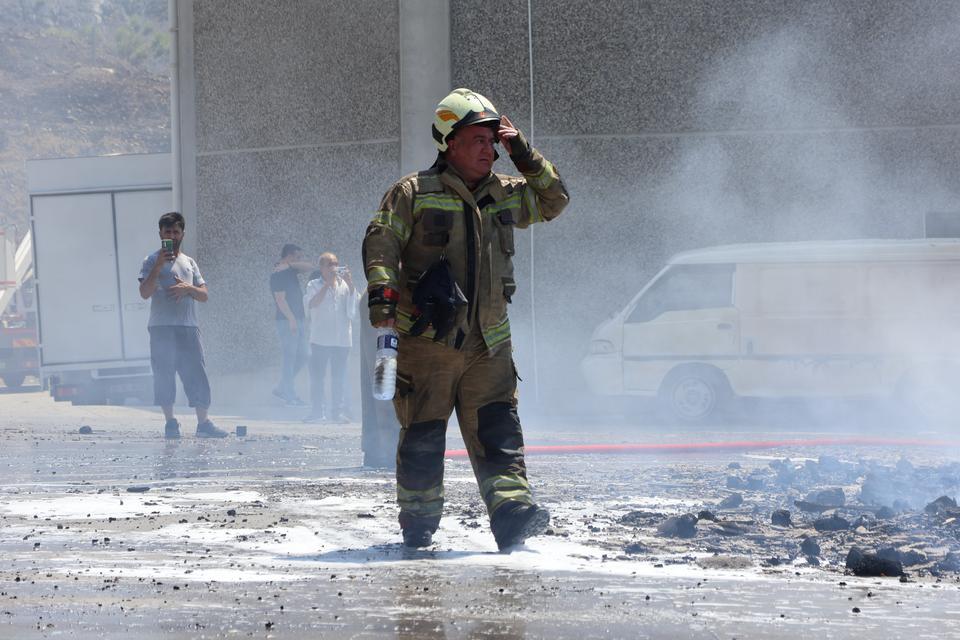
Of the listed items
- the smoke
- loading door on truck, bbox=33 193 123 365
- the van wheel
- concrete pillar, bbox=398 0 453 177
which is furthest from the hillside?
the van wheel

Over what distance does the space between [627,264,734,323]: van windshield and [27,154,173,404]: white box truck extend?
7070 mm

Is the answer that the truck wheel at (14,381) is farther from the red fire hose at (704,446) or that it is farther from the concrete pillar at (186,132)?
the red fire hose at (704,446)

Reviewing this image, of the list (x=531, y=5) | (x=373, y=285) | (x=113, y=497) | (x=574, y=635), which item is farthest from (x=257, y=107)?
(x=574, y=635)

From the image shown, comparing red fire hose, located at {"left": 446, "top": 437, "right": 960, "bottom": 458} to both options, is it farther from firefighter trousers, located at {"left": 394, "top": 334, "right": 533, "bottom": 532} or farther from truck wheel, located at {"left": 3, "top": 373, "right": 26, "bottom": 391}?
truck wheel, located at {"left": 3, "top": 373, "right": 26, "bottom": 391}

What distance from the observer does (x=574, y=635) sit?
12.6 feet

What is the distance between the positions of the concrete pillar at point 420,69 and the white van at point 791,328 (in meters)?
3.19

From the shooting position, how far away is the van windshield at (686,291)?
13.8 metres

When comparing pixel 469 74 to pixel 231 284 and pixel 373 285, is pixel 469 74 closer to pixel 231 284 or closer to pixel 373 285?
pixel 231 284

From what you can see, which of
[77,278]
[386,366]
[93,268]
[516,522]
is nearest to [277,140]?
[93,268]

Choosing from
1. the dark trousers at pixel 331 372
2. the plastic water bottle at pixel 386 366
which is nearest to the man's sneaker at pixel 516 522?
the plastic water bottle at pixel 386 366

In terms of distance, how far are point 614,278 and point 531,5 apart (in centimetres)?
322

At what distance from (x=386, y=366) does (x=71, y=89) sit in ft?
252

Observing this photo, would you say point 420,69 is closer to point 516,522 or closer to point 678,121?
point 678,121

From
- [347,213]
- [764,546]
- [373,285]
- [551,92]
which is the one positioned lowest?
[764,546]
